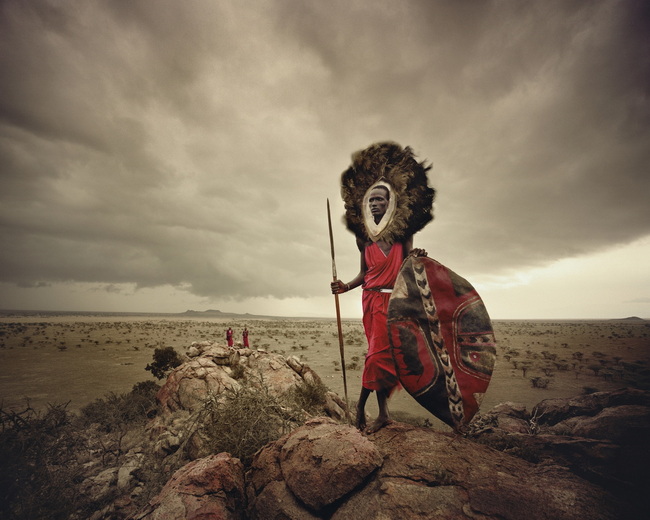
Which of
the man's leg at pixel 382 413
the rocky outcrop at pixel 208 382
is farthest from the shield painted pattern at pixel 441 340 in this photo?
the rocky outcrop at pixel 208 382

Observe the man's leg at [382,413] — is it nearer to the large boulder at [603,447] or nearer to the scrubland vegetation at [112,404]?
the scrubland vegetation at [112,404]

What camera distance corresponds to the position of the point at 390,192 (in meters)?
4.21

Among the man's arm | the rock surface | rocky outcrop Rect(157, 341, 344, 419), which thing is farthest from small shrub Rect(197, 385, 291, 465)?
the man's arm

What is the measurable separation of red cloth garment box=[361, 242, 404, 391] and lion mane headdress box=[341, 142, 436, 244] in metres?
0.25

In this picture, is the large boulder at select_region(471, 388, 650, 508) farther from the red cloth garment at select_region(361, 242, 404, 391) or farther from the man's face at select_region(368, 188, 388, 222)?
the man's face at select_region(368, 188, 388, 222)

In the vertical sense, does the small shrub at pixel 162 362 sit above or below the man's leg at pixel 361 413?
below

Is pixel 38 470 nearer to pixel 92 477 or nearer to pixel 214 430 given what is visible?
pixel 92 477

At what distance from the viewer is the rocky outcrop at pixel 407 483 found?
2.17 meters

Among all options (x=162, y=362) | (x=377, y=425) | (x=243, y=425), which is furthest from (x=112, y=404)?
(x=377, y=425)

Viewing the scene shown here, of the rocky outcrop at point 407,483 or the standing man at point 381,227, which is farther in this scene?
the standing man at point 381,227

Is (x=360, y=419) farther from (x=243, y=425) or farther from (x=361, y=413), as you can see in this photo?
(x=243, y=425)

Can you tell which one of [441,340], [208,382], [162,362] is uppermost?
[441,340]

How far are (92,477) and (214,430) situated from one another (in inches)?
124

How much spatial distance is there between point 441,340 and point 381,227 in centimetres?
181
